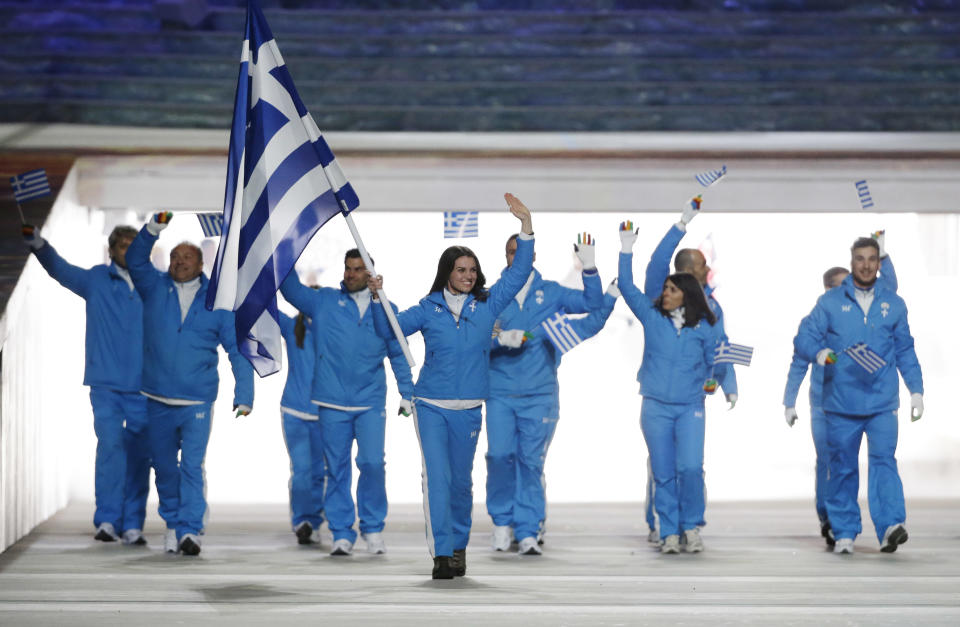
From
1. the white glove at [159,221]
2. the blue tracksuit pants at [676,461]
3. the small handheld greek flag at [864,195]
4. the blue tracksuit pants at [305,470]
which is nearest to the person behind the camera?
the white glove at [159,221]

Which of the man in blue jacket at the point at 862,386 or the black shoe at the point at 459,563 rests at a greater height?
the man in blue jacket at the point at 862,386

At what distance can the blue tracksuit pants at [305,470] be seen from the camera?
30.5 feet

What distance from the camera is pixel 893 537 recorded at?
338 inches

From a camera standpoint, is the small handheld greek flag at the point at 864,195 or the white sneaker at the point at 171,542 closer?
the white sneaker at the point at 171,542

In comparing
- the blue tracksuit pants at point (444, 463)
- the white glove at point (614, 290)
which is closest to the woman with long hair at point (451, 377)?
the blue tracksuit pants at point (444, 463)

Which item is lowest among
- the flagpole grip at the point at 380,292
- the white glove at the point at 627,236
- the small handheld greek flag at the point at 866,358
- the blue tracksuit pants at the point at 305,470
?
the blue tracksuit pants at the point at 305,470

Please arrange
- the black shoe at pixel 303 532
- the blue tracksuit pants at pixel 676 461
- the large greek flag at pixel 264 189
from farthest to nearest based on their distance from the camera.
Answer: the black shoe at pixel 303 532, the blue tracksuit pants at pixel 676 461, the large greek flag at pixel 264 189

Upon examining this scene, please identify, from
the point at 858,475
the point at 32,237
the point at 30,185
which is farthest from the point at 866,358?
the point at 30,185

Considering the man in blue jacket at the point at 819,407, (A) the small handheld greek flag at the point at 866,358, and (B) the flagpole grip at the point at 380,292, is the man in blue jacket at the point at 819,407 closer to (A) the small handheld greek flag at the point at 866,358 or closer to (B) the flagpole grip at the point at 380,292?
(A) the small handheld greek flag at the point at 866,358

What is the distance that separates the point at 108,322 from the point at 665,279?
3.46 metres

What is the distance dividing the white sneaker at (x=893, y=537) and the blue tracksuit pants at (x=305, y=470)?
346 centimetres

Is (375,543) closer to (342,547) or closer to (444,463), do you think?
(342,547)

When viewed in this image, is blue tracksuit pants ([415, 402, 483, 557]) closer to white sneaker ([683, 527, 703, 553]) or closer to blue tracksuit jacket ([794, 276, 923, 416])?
white sneaker ([683, 527, 703, 553])

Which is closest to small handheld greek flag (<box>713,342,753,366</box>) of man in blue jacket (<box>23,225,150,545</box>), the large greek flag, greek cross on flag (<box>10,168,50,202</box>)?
the large greek flag
